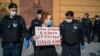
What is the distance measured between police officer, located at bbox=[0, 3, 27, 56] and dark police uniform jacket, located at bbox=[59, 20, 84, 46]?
3.62ft

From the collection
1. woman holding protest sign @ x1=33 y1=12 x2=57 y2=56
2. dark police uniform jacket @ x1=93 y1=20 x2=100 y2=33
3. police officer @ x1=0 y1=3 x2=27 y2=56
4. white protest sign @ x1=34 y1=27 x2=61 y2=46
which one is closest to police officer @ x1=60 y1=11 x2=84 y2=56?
white protest sign @ x1=34 y1=27 x2=61 y2=46

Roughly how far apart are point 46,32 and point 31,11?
16.7 metres

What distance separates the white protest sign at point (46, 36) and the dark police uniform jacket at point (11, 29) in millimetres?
445

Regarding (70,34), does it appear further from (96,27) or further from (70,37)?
(96,27)

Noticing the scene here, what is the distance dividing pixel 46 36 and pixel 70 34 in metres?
0.85

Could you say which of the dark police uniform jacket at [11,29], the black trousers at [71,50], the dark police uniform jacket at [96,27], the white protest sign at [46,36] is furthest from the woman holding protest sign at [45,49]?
the dark police uniform jacket at [96,27]

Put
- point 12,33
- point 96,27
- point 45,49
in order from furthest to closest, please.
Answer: point 96,27 → point 12,33 → point 45,49

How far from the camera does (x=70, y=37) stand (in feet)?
29.7

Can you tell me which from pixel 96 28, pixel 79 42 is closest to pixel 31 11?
pixel 96 28

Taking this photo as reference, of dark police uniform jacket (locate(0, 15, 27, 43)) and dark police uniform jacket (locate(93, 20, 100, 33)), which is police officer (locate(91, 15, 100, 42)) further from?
dark police uniform jacket (locate(0, 15, 27, 43))

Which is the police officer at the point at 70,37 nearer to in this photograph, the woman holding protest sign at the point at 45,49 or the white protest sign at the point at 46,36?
the white protest sign at the point at 46,36

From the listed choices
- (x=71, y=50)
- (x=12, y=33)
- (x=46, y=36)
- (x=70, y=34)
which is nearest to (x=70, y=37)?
(x=70, y=34)

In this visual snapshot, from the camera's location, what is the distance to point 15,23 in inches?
336

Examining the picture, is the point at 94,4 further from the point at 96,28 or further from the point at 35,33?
the point at 35,33
